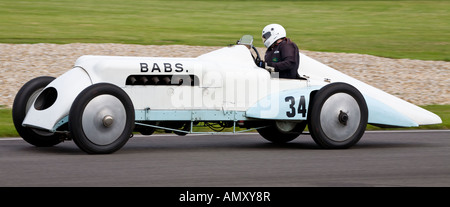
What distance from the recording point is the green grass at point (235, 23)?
23922mm

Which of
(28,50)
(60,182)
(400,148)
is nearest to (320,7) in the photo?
(28,50)

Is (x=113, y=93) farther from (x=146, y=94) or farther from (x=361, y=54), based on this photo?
(x=361, y=54)

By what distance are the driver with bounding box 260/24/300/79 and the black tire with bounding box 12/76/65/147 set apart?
8.82ft

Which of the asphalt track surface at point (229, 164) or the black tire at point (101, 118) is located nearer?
the asphalt track surface at point (229, 164)

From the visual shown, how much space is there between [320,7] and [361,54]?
17.5m

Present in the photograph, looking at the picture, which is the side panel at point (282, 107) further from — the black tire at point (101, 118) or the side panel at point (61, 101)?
the side panel at point (61, 101)

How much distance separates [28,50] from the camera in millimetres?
19750

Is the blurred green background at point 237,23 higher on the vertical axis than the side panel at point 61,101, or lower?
higher

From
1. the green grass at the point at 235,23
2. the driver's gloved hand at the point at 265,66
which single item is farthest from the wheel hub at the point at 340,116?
the green grass at the point at 235,23

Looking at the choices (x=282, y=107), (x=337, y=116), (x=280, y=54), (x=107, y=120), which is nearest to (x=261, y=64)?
(x=280, y=54)

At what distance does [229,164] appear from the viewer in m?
8.13

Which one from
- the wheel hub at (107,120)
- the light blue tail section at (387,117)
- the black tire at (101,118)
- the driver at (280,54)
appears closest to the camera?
the black tire at (101,118)

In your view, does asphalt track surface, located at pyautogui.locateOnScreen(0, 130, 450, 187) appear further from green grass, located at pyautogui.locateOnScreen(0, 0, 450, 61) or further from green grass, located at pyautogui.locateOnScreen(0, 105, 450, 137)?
green grass, located at pyautogui.locateOnScreen(0, 0, 450, 61)

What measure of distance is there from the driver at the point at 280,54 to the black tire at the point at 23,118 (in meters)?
2.69
